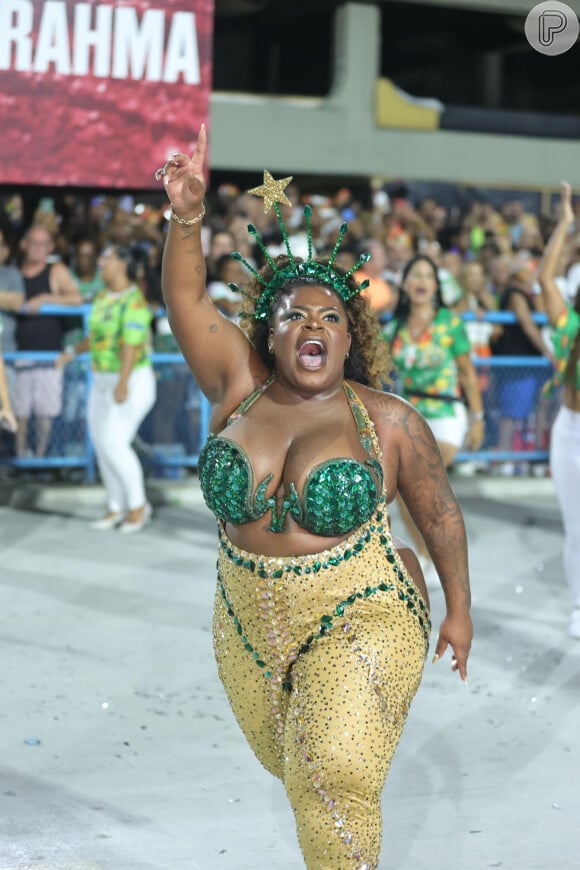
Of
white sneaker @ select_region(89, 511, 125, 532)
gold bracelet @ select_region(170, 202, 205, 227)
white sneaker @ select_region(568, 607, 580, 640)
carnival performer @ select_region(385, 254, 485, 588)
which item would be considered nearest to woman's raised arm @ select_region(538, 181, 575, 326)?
carnival performer @ select_region(385, 254, 485, 588)

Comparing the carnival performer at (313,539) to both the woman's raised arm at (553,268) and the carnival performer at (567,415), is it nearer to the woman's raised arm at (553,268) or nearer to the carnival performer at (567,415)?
the carnival performer at (567,415)

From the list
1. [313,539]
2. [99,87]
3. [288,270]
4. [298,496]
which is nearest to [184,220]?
[288,270]

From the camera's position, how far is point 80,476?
38.8ft

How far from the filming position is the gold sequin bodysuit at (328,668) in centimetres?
370

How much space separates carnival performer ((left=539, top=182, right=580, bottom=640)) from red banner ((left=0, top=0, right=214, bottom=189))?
309cm

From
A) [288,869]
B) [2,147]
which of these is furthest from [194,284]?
[2,147]

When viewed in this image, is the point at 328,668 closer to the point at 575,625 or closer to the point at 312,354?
the point at 312,354

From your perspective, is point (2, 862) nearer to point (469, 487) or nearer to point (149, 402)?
point (149, 402)

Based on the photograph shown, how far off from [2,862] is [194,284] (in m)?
1.93

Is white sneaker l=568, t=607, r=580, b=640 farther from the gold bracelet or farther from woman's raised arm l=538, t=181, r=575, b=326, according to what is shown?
the gold bracelet

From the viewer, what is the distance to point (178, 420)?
11.6 metres

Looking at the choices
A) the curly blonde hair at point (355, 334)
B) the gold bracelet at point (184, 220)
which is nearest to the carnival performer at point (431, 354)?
the curly blonde hair at point (355, 334)

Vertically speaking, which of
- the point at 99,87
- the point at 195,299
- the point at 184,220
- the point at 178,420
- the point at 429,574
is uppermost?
the point at 99,87

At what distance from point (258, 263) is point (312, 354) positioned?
10081 mm
